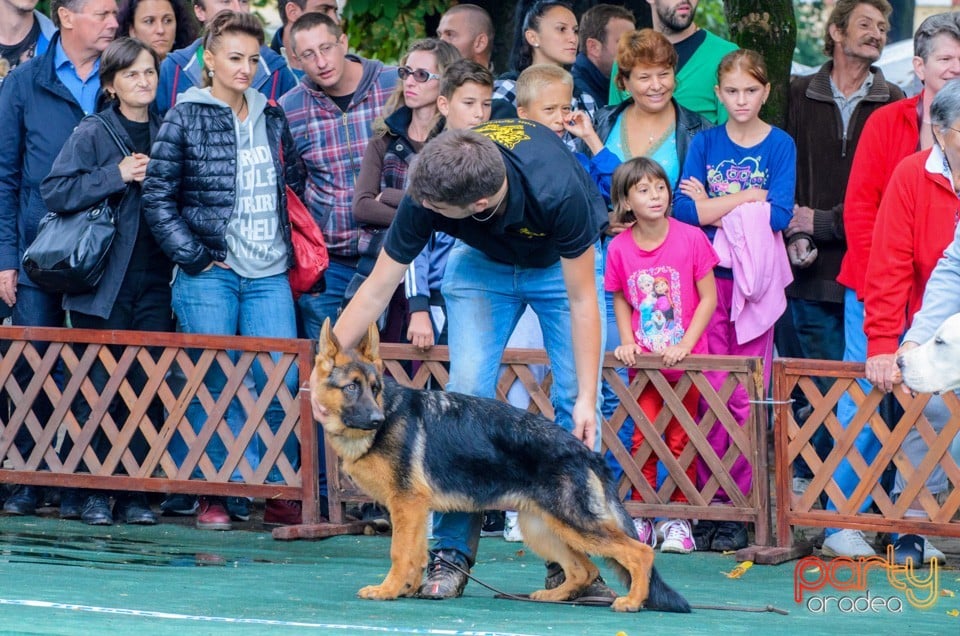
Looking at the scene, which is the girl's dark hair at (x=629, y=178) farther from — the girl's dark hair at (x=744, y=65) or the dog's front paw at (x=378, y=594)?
the dog's front paw at (x=378, y=594)

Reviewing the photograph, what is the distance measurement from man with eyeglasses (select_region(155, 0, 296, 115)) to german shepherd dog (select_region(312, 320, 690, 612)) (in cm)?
325

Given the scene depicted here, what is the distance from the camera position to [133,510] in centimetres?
823

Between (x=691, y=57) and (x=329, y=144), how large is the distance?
7.47ft

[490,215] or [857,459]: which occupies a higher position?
[490,215]

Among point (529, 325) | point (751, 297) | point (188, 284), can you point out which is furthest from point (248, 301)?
point (751, 297)

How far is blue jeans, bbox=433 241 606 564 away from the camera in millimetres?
6230

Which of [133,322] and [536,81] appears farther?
[133,322]

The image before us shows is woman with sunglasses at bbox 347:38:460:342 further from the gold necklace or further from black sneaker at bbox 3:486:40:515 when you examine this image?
the gold necklace

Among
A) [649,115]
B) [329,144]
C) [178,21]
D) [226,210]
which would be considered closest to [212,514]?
[226,210]

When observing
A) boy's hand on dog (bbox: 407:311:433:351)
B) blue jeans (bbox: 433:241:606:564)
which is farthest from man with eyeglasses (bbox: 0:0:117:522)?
blue jeans (bbox: 433:241:606:564)

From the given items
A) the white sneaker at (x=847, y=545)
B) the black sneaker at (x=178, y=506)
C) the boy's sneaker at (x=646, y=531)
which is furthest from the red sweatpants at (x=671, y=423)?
the black sneaker at (x=178, y=506)

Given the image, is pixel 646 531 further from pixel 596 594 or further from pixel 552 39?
pixel 552 39

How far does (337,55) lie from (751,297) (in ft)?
9.29

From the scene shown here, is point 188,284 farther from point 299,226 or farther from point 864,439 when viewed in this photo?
point 864,439
